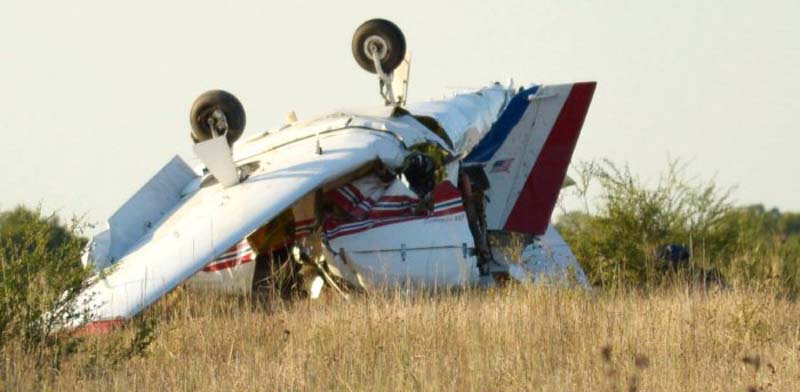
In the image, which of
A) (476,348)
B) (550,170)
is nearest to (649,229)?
(550,170)

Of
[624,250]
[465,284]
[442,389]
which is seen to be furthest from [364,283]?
[442,389]

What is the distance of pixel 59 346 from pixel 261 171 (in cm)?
677

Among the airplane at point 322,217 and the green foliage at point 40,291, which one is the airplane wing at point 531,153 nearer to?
the airplane at point 322,217

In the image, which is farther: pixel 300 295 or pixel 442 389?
pixel 300 295

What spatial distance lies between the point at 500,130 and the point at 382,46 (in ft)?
7.36

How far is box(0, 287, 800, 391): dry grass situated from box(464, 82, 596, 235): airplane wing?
6.54m

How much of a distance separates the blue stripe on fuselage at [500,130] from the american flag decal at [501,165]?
229 mm

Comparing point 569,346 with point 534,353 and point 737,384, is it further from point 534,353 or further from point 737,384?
point 737,384

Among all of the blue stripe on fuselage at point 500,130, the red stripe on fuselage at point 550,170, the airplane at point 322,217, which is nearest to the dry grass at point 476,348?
the airplane at point 322,217

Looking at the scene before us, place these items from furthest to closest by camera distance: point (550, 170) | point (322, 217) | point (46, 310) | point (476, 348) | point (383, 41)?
point (383, 41) < point (550, 170) < point (322, 217) < point (46, 310) < point (476, 348)

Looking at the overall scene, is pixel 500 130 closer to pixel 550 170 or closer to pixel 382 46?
pixel 550 170

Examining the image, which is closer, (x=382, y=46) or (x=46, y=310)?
(x=46, y=310)

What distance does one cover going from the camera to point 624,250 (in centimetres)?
2267

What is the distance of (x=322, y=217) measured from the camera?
1855 cm
